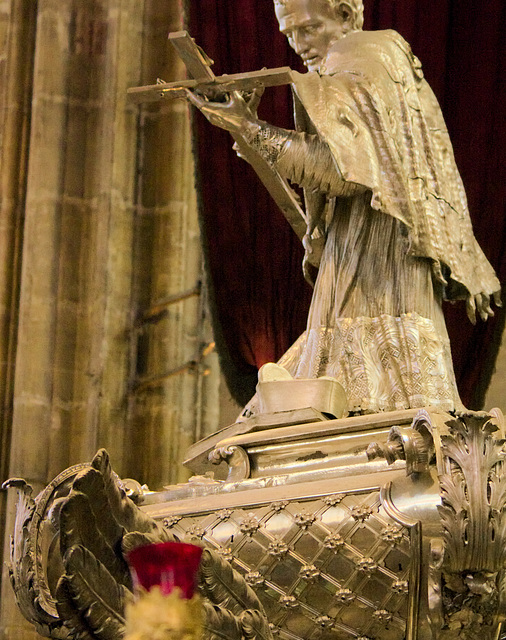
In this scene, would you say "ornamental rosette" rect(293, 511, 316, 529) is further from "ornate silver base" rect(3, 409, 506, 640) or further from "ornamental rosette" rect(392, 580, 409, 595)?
"ornamental rosette" rect(392, 580, 409, 595)

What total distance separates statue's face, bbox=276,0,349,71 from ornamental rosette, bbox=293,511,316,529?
206 centimetres

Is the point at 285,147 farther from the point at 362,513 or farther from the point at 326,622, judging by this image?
the point at 326,622

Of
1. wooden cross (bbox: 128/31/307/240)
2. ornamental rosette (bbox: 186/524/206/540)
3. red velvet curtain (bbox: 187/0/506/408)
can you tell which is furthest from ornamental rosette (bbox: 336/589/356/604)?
red velvet curtain (bbox: 187/0/506/408)

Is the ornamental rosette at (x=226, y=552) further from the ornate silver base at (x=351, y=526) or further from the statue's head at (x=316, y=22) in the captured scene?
the statue's head at (x=316, y=22)

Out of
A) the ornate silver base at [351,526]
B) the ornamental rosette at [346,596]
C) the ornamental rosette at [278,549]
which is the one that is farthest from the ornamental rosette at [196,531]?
the ornamental rosette at [346,596]

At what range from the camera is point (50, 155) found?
25.8 feet

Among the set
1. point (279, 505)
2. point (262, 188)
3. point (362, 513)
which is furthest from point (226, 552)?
point (262, 188)

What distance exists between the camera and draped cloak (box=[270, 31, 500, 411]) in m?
4.79

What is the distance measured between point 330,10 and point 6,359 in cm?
321

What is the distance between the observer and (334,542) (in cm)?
382

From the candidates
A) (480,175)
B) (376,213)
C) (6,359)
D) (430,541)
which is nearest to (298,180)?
(376,213)

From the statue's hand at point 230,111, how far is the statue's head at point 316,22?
0.42 m

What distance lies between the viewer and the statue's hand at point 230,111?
5.03 meters

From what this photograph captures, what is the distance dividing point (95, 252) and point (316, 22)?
2.89 metres
